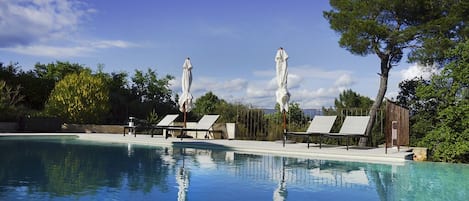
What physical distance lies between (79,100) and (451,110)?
1527 centimetres

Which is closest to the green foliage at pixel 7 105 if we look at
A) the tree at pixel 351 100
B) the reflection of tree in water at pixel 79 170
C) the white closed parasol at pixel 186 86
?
the white closed parasol at pixel 186 86

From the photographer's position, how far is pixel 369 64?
15.2 meters

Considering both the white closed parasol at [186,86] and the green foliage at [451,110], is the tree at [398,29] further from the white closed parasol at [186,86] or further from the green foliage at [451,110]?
the white closed parasol at [186,86]

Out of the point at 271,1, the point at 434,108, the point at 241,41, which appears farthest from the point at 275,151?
the point at 241,41

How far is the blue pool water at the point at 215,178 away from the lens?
5660mm

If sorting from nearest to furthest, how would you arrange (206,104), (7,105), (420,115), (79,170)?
(79,170) → (420,115) → (7,105) → (206,104)

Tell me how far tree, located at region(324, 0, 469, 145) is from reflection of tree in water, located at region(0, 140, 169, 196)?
7.29m

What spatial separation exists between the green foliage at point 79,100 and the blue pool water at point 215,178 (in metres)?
8.92

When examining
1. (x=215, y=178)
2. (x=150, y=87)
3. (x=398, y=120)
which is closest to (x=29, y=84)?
(x=150, y=87)

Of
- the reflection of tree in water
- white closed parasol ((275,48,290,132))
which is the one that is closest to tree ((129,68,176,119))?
white closed parasol ((275,48,290,132))

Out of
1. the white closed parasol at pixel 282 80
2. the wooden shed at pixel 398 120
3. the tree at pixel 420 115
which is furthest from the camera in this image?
the white closed parasol at pixel 282 80

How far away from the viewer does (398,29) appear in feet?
44.5

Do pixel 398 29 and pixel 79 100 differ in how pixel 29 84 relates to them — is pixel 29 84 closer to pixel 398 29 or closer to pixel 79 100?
pixel 79 100

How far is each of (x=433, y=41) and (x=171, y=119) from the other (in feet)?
30.7
